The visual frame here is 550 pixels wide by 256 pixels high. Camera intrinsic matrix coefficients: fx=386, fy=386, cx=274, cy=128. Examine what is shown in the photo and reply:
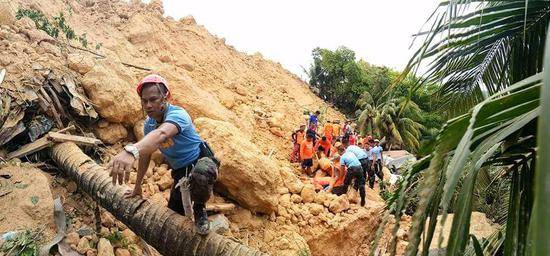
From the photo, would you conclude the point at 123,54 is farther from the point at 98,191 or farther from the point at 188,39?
the point at 98,191

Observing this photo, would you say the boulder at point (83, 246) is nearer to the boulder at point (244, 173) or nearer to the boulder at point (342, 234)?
the boulder at point (244, 173)

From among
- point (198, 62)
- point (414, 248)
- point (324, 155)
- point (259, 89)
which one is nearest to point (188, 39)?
point (198, 62)

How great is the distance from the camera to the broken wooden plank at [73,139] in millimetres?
4555

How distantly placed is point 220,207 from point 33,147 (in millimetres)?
2273

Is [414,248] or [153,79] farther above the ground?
[153,79]

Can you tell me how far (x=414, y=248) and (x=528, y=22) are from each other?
1566 mm

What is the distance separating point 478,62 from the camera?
7.35ft

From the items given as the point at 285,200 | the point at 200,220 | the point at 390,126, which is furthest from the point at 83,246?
the point at 390,126

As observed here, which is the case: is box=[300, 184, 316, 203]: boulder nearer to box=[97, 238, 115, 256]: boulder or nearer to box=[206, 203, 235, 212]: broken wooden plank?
box=[206, 203, 235, 212]: broken wooden plank

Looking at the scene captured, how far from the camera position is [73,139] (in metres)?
4.66

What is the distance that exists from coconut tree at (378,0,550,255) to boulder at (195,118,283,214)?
10.1 ft

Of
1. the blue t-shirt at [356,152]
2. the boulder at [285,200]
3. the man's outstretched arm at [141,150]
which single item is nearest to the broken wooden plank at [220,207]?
the boulder at [285,200]

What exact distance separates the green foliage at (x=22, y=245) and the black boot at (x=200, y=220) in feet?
4.69

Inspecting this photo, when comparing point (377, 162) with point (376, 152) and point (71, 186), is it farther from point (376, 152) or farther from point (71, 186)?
point (71, 186)
